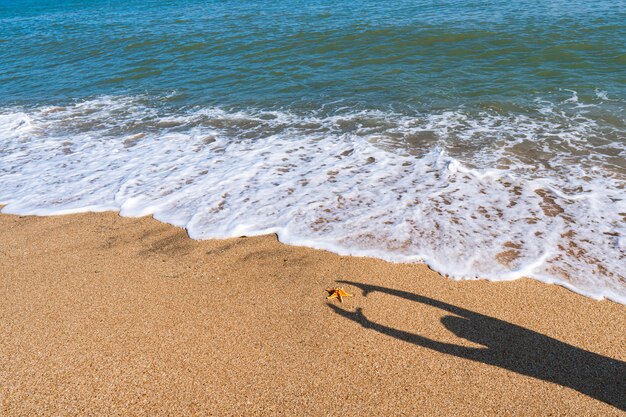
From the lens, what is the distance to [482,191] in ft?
21.9

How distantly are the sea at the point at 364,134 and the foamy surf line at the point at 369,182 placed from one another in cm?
3

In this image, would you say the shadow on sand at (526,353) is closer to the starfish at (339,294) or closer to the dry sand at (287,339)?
the dry sand at (287,339)

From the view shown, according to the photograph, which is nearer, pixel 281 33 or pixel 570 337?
pixel 570 337

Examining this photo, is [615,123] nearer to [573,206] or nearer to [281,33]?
[573,206]

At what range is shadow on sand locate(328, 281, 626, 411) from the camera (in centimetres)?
368

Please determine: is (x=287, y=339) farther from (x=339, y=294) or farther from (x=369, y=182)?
(x=369, y=182)

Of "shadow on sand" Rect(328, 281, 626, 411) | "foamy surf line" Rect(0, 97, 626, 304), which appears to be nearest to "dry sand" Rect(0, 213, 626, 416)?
"shadow on sand" Rect(328, 281, 626, 411)

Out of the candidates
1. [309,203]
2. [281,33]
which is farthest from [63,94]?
[309,203]

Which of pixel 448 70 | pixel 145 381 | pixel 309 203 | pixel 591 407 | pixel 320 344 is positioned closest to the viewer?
pixel 591 407

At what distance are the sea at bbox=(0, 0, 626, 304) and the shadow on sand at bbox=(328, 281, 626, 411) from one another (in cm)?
76

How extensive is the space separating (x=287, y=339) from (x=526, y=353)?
206cm

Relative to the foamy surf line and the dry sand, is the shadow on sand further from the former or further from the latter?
the foamy surf line

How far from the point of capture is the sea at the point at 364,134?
19.0ft

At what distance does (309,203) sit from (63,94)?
10141 millimetres
